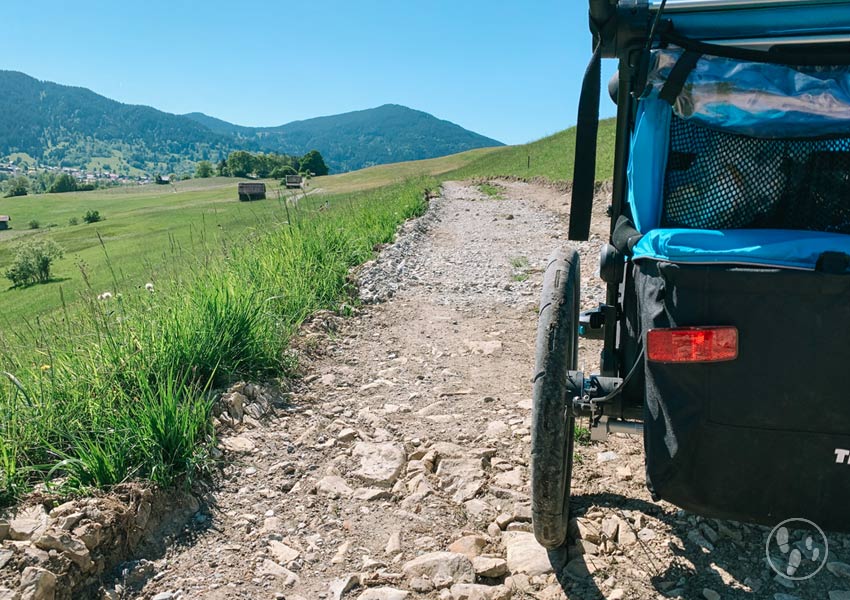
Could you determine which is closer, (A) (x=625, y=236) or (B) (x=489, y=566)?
(A) (x=625, y=236)

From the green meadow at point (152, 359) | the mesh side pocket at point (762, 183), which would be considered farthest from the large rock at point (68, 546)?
the mesh side pocket at point (762, 183)

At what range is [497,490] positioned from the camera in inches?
149

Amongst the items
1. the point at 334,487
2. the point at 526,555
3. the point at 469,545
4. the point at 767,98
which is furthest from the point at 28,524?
the point at 767,98

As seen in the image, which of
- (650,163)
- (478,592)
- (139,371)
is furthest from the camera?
(139,371)

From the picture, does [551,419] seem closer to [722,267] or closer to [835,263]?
[722,267]

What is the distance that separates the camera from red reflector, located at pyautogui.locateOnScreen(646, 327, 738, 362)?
212cm

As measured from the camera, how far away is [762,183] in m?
2.56

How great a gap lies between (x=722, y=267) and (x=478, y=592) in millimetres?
1785

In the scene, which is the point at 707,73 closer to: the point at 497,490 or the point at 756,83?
the point at 756,83

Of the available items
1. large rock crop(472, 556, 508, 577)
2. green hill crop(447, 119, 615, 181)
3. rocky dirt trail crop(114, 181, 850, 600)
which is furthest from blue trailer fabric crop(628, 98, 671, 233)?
green hill crop(447, 119, 615, 181)

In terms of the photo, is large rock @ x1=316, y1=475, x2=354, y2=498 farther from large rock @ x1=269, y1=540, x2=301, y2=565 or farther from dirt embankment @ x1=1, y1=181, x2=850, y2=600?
large rock @ x1=269, y1=540, x2=301, y2=565

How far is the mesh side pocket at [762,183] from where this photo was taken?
2.51 metres

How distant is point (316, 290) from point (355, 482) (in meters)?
4.16

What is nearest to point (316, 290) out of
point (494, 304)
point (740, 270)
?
point (494, 304)
